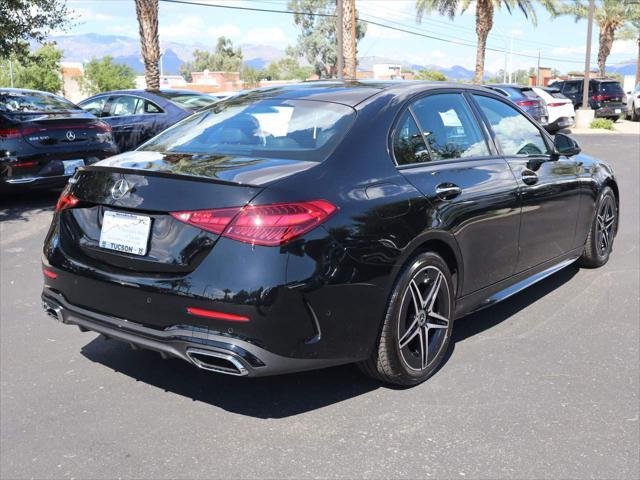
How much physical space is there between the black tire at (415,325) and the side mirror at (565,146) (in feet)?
6.65

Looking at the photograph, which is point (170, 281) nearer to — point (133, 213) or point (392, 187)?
point (133, 213)

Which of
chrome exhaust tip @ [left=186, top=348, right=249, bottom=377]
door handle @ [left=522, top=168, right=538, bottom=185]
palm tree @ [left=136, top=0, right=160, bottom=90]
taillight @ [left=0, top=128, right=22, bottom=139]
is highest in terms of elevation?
palm tree @ [left=136, top=0, right=160, bottom=90]

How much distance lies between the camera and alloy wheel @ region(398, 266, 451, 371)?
3.71m

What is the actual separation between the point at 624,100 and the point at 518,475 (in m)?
31.1

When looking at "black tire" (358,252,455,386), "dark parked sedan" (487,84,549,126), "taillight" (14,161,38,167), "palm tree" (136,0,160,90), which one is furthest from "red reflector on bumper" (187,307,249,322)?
"dark parked sedan" (487,84,549,126)

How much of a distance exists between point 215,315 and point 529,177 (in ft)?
8.62

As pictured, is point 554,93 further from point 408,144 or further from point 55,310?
point 55,310

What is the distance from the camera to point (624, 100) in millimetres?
30578

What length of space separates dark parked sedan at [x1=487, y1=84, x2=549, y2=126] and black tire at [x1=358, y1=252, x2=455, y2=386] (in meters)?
15.1

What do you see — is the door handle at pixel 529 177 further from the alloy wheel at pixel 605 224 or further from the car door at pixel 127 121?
the car door at pixel 127 121

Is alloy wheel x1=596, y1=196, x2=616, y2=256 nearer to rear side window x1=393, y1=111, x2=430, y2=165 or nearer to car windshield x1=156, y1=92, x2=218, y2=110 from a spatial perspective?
rear side window x1=393, y1=111, x2=430, y2=165

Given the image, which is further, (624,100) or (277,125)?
(624,100)

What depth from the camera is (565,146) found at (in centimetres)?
550

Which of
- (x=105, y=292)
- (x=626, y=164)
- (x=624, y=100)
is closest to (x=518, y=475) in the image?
(x=105, y=292)
